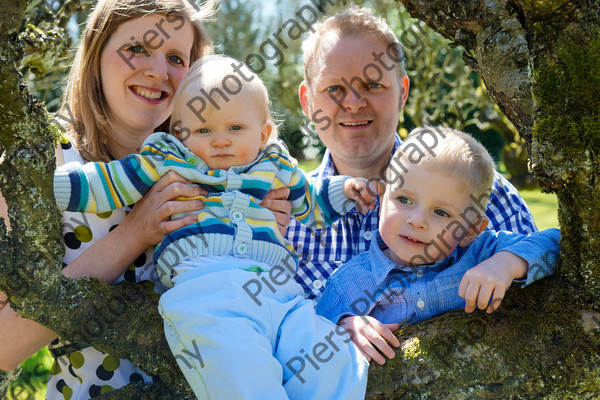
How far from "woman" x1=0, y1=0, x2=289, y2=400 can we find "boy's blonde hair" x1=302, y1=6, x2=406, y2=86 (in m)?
0.81

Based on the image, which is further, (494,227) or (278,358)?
(494,227)

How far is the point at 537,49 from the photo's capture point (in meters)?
1.62

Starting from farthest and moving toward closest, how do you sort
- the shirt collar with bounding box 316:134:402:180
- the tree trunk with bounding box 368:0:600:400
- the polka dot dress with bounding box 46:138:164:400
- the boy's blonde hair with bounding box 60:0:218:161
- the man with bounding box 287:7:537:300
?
1. the shirt collar with bounding box 316:134:402:180
2. the man with bounding box 287:7:537:300
3. the boy's blonde hair with bounding box 60:0:218:161
4. the polka dot dress with bounding box 46:138:164:400
5. the tree trunk with bounding box 368:0:600:400

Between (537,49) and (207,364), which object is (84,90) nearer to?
(207,364)

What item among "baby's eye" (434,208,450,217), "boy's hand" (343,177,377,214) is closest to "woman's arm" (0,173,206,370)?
"boy's hand" (343,177,377,214)

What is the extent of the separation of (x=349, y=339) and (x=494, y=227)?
1.42m

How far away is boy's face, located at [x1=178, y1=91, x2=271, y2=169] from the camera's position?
2.24m

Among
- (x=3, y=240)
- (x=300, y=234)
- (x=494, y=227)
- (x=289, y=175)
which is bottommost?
(x=494, y=227)

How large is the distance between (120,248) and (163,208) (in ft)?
0.81

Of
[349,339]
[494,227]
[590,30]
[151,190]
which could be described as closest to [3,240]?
[151,190]

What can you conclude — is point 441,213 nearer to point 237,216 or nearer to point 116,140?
point 237,216

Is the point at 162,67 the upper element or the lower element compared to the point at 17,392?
upper

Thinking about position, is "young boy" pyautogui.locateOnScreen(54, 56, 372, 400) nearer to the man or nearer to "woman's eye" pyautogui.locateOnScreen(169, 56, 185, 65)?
"woman's eye" pyautogui.locateOnScreen(169, 56, 185, 65)

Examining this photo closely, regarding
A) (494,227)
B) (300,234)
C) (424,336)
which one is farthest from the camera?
(300,234)
